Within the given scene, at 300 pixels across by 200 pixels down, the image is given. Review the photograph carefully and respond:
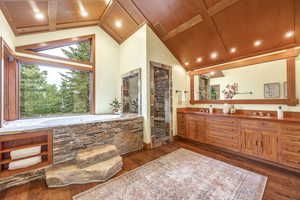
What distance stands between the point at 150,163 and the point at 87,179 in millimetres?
1213

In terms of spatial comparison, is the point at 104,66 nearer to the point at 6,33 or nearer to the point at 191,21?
the point at 6,33

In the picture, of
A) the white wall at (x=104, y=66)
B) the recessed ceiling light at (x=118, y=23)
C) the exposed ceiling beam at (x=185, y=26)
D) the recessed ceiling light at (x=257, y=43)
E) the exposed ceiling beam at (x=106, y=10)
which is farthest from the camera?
the white wall at (x=104, y=66)

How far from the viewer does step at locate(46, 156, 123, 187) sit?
6.34 feet

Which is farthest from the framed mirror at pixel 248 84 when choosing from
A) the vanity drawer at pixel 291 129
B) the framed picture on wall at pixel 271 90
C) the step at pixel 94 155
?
the step at pixel 94 155

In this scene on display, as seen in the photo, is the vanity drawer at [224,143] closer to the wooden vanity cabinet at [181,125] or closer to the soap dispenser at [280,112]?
the wooden vanity cabinet at [181,125]

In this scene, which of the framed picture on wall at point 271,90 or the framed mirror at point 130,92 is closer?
the framed picture on wall at point 271,90

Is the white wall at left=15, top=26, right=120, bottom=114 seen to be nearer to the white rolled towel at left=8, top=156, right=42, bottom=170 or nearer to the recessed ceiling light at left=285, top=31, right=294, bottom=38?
the white rolled towel at left=8, top=156, right=42, bottom=170

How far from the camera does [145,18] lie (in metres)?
3.33

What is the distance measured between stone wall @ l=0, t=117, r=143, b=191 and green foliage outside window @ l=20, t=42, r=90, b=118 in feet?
5.14

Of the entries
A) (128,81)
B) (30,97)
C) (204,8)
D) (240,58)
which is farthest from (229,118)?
(30,97)

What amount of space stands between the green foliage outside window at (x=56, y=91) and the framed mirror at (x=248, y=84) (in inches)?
152

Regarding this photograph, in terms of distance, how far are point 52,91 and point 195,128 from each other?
4.39 m

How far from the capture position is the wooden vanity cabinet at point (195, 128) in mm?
3633

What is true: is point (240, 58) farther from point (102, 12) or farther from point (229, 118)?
point (102, 12)
